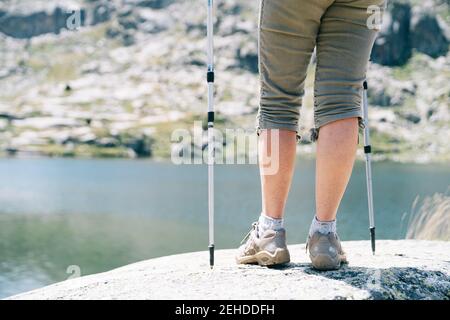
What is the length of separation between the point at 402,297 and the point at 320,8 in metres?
1.88

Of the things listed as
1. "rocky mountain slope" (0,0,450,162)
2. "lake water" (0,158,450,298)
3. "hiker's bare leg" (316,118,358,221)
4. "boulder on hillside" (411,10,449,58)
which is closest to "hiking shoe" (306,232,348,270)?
"hiker's bare leg" (316,118,358,221)

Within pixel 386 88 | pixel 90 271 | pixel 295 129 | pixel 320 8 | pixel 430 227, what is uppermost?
pixel 386 88

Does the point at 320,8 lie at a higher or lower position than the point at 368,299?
higher

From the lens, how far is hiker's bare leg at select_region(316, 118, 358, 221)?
3.45 metres

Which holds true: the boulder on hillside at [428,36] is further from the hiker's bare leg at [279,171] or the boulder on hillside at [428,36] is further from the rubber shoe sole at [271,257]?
the rubber shoe sole at [271,257]

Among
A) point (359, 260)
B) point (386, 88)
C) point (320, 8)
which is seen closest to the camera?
point (320, 8)

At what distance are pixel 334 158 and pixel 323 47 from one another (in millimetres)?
753

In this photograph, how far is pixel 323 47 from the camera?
3.56 metres

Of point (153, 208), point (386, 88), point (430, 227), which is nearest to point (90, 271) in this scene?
point (430, 227)

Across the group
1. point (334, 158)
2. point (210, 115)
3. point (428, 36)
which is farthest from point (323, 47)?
point (428, 36)

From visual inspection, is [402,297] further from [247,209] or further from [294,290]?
[247,209]
